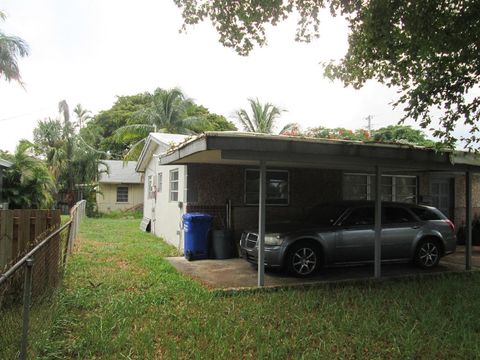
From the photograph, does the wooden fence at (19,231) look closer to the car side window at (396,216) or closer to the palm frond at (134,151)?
the car side window at (396,216)

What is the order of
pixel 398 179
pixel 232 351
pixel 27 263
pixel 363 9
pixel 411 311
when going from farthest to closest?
pixel 398 179 → pixel 363 9 → pixel 411 311 → pixel 232 351 → pixel 27 263

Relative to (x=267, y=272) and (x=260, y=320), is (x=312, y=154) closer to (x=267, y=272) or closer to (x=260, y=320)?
(x=267, y=272)

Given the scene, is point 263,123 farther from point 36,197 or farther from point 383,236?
point 383,236

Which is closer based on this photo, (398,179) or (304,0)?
(304,0)

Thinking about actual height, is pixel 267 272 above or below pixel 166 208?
below

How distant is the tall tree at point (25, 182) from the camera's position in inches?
671

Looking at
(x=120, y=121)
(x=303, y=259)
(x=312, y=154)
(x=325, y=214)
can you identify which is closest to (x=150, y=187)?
(x=325, y=214)

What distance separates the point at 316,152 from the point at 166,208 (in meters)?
7.91

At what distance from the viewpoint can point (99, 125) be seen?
139 feet

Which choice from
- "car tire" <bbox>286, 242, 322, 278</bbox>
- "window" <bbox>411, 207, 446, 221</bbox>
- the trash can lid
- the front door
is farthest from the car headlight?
the front door

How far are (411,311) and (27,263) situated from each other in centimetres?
530

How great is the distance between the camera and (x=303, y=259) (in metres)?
8.43

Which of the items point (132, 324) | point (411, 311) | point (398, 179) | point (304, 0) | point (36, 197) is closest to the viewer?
point (132, 324)

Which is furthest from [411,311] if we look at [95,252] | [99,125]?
[99,125]
